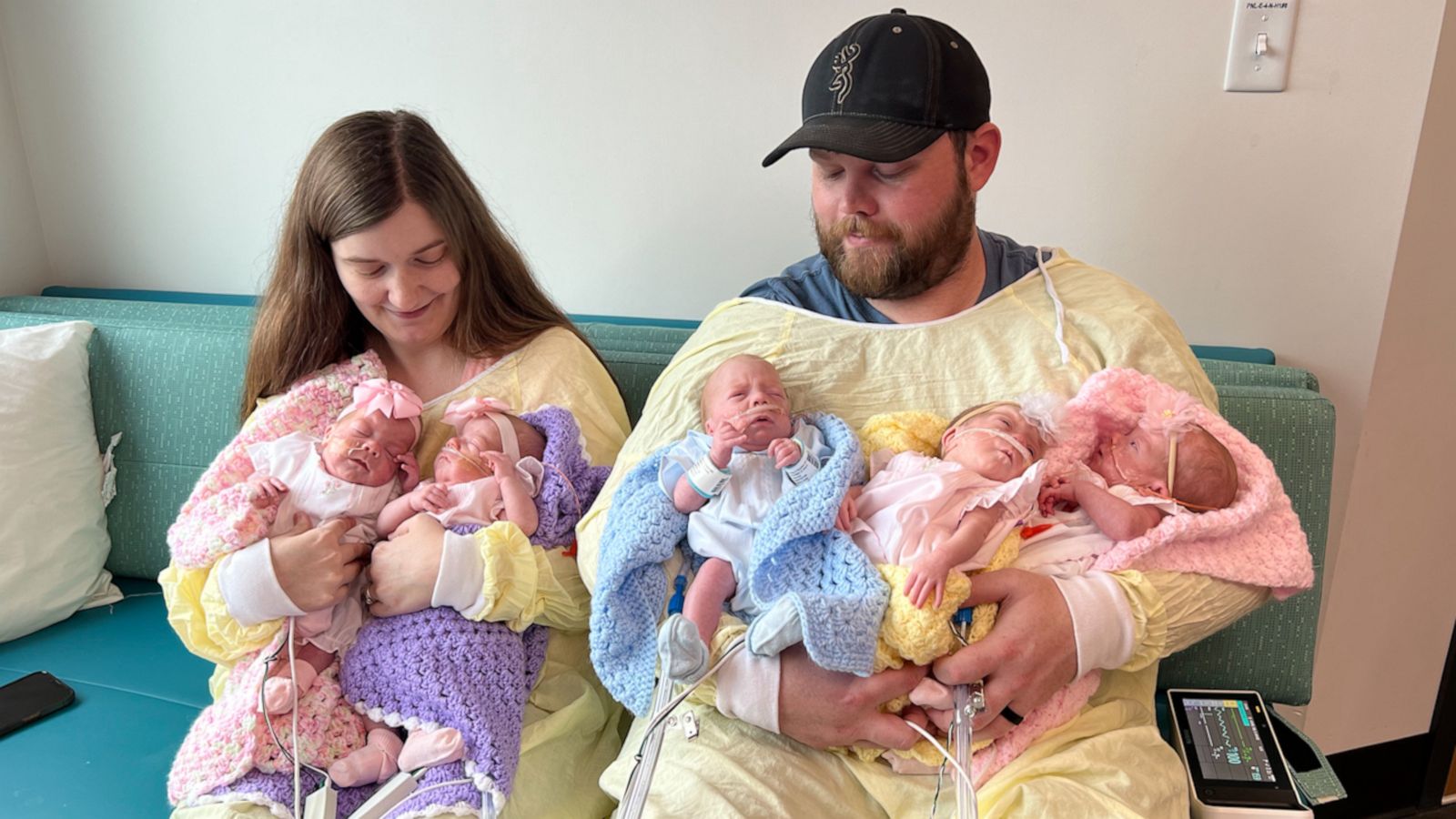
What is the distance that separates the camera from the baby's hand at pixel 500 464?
158 centimetres

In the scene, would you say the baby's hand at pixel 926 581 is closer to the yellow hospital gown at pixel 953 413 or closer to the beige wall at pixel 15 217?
the yellow hospital gown at pixel 953 413

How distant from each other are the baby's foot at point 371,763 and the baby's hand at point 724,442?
66 centimetres

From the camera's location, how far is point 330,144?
5.65 ft

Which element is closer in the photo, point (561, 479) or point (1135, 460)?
point (1135, 460)

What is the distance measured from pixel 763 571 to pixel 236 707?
809 millimetres

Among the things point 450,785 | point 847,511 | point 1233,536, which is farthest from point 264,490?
point 1233,536

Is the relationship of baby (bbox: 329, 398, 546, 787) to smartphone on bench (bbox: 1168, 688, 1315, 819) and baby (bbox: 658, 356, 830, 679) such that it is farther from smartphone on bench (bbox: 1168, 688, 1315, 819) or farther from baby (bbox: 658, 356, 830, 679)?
smartphone on bench (bbox: 1168, 688, 1315, 819)

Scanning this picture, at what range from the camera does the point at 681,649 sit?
48.7 inches

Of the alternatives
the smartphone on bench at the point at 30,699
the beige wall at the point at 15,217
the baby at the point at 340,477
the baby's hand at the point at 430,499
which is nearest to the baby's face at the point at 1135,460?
the baby's hand at the point at 430,499

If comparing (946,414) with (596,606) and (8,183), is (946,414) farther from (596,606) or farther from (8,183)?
(8,183)

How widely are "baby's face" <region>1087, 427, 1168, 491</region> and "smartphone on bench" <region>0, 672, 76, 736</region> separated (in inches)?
73.5

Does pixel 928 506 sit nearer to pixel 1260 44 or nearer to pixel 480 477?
pixel 480 477

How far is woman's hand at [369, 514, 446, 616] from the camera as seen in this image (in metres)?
1.48

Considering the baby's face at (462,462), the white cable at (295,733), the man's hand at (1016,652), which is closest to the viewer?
the man's hand at (1016,652)
